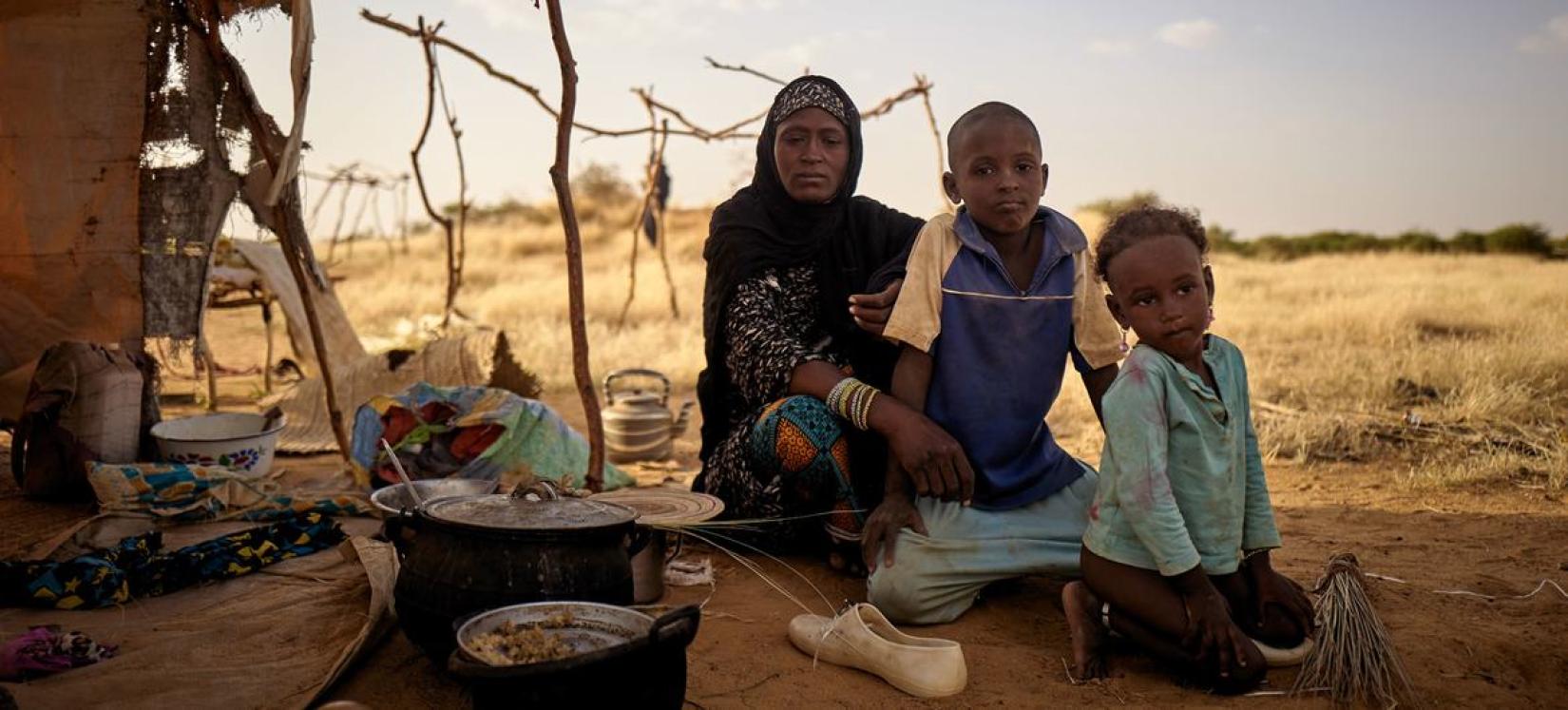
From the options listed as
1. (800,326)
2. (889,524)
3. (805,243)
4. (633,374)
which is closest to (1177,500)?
(889,524)

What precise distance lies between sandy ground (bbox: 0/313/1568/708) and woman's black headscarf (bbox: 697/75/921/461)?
68 cm

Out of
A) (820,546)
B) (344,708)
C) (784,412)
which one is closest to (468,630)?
(344,708)

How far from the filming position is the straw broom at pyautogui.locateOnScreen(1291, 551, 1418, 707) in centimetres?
250

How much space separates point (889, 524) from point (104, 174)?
3823 mm

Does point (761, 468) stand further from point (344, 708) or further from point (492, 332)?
point (492, 332)

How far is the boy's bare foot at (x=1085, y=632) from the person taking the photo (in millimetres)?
2678

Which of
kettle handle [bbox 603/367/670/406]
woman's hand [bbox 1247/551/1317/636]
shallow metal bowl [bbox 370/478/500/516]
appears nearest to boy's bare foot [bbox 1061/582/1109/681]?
woman's hand [bbox 1247/551/1317/636]

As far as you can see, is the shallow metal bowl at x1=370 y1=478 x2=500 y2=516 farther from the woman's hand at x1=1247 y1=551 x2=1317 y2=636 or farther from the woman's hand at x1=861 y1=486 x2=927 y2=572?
the woman's hand at x1=1247 y1=551 x2=1317 y2=636

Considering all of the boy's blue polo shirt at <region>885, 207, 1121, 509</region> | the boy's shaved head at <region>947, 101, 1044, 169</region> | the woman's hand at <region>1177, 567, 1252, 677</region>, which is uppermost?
the boy's shaved head at <region>947, 101, 1044, 169</region>

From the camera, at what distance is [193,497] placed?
4.29m

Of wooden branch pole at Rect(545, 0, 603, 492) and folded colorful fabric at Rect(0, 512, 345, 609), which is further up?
wooden branch pole at Rect(545, 0, 603, 492)

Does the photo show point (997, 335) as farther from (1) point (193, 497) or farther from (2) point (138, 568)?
(1) point (193, 497)

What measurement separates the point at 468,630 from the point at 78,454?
342cm

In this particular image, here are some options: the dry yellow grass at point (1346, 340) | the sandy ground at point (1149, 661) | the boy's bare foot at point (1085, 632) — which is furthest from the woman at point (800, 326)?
the dry yellow grass at point (1346, 340)
